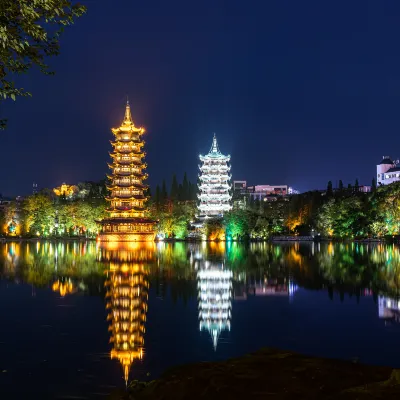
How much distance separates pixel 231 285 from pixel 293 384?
15.2m

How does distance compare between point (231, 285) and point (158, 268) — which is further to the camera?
point (158, 268)

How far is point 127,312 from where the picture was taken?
15867mm

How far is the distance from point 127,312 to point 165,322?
6.28 ft

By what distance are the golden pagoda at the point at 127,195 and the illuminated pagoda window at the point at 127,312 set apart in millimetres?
46294

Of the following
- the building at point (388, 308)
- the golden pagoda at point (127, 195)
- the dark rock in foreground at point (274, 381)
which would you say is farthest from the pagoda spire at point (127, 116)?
the dark rock in foreground at point (274, 381)

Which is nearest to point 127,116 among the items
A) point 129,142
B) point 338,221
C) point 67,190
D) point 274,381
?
point 129,142

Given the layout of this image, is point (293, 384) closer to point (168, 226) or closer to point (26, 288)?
point (26, 288)

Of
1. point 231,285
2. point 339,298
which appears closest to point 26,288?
point 231,285

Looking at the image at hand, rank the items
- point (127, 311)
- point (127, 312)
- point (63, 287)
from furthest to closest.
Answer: point (63, 287) → point (127, 311) → point (127, 312)

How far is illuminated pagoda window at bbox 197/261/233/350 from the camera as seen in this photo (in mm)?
13964

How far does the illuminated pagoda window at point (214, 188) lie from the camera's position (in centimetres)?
8806

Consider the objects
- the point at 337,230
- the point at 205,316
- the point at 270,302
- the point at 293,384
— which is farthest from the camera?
the point at 337,230

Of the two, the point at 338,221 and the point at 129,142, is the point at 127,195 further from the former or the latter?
the point at 338,221

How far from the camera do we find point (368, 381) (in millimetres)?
7441
